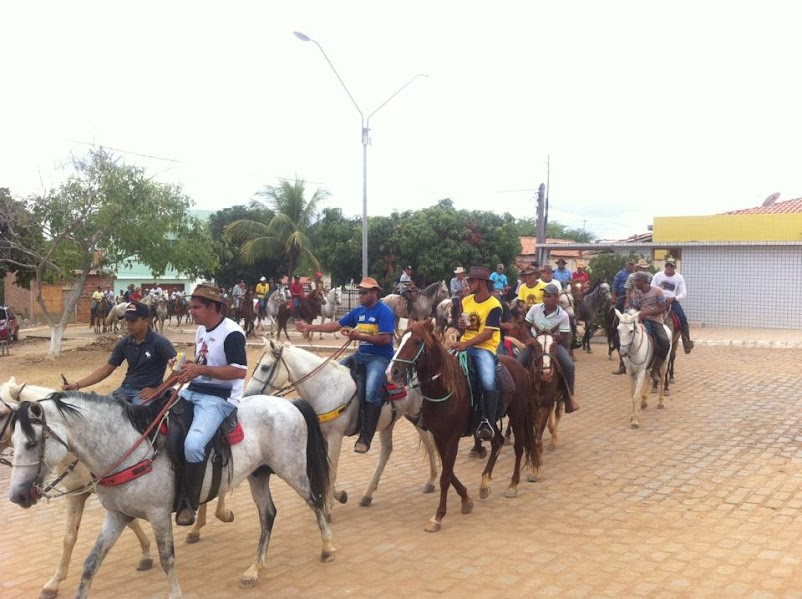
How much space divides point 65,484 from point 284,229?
3050 cm

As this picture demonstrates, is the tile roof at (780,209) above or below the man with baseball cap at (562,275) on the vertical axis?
above

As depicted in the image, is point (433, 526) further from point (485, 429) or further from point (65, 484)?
point (65, 484)

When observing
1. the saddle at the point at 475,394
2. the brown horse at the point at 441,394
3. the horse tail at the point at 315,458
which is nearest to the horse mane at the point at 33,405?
the horse tail at the point at 315,458

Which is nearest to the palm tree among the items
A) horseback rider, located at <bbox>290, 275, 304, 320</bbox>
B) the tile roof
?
horseback rider, located at <bbox>290, 275, 304, 320</bbox>

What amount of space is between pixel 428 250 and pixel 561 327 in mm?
20177

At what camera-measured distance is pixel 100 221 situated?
794 inches

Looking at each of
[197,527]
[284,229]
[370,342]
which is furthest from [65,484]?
[284,229]

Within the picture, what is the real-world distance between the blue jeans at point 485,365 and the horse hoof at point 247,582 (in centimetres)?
303

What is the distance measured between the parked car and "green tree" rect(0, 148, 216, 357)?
4.49 metres

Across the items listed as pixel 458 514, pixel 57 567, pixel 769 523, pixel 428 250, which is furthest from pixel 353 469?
pixel 428 250

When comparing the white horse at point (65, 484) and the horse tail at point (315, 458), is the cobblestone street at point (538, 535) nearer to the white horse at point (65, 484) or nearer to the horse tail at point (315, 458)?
the white horse at point (65, 484)

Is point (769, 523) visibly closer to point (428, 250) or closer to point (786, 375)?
point (786, 375)

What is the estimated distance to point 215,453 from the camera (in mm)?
5473

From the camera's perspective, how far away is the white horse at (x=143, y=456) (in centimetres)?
465
